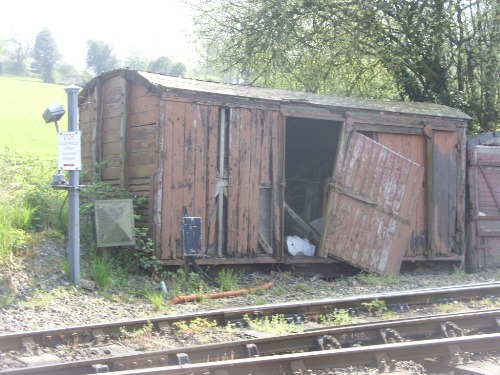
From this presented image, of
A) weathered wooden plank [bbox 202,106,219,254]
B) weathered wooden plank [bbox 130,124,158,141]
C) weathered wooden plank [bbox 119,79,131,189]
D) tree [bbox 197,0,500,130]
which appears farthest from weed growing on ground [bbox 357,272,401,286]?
tree [bbox 197,0,500,130]

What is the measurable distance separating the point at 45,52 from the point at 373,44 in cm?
7637

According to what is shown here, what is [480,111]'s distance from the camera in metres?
19.7

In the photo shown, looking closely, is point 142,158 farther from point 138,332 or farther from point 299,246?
point 138,332

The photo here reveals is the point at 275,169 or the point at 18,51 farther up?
the point at 18,51

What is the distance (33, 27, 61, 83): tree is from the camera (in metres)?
85.9

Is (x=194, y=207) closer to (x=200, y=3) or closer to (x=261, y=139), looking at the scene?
(x=261, y=139)

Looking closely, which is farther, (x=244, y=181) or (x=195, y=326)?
(x=244, y=181)

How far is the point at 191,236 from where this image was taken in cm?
1054

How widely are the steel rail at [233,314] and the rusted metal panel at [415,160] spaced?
→ 14.0 ft

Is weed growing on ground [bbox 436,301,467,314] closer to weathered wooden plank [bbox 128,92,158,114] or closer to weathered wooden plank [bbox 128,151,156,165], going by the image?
weathered wooden plank [bbox 128,151,156,165]

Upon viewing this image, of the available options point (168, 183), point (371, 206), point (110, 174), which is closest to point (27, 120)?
point (110, 174)

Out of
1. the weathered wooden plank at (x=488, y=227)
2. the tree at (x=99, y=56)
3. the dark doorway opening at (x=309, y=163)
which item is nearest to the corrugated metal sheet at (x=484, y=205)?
the weathered wooden plank at (x=488, y=227)

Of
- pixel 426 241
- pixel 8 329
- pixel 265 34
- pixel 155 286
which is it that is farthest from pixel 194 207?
pixel 265 34

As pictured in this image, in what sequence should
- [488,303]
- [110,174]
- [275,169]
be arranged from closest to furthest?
[488,303], [275,169], [110,174]
